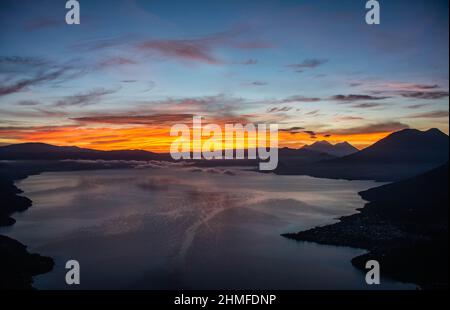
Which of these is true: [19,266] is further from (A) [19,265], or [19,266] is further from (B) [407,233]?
(B) [407,233]

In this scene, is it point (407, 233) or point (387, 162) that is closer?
point (407, 233)

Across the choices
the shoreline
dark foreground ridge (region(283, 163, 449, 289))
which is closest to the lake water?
the shoreline

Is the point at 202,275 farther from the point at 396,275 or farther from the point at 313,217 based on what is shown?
the point at 313,217

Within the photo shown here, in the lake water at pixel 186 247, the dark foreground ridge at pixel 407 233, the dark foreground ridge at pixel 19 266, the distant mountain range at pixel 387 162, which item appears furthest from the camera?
the distant mountain range at pixel 387 162

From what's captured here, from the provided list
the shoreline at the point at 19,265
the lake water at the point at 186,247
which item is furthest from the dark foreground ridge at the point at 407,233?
the shoreline at the point at 19,265

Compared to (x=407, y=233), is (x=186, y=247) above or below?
below

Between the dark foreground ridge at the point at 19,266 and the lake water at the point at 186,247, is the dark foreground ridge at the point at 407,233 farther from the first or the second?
the dark foreground ridge at the point at 19,266

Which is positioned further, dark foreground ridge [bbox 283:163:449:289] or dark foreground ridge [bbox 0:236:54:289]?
dark foreground ridge [bbox 283:163:449:289]

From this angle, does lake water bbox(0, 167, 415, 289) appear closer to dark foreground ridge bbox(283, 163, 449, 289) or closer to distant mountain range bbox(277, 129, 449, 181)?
dark foreground ridge bbox(283, 163, 449, 289)

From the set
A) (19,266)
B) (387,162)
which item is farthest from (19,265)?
(387,162)

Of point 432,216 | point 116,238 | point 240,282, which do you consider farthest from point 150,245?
point 432,216
